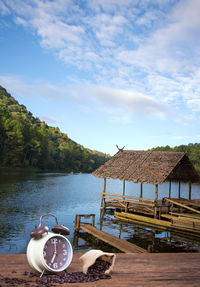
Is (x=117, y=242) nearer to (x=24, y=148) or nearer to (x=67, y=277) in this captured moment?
(x=67, y=277)

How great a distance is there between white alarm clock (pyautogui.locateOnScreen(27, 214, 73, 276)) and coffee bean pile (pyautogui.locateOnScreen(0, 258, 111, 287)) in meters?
0.16

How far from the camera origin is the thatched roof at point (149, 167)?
63.2 feet

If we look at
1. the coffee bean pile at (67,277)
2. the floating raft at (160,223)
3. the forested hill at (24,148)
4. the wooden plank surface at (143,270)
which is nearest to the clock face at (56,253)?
the coffee bean pile at (67,277)

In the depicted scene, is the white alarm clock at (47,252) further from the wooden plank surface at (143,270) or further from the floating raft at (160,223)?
the floating raft at (160,223)

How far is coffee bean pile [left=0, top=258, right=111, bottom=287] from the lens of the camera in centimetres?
441

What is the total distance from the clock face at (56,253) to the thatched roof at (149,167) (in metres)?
13.9

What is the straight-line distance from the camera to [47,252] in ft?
16.0

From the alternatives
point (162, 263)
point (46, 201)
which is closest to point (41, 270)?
point (162, 263)

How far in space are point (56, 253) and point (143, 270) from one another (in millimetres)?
1791

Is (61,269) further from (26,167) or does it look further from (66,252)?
(26,167)

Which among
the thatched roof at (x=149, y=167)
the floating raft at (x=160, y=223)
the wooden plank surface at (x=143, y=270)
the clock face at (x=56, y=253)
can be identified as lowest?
the floating raft at (x=160, y=223)

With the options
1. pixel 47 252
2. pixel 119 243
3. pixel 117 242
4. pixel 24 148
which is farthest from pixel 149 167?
pixel 24 148

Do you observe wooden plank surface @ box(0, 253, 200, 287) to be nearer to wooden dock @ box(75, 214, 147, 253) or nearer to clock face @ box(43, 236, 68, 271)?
clock face @ box(43, 236, 68, 271)

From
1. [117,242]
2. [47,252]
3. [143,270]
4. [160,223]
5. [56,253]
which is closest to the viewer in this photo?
[47,252]
